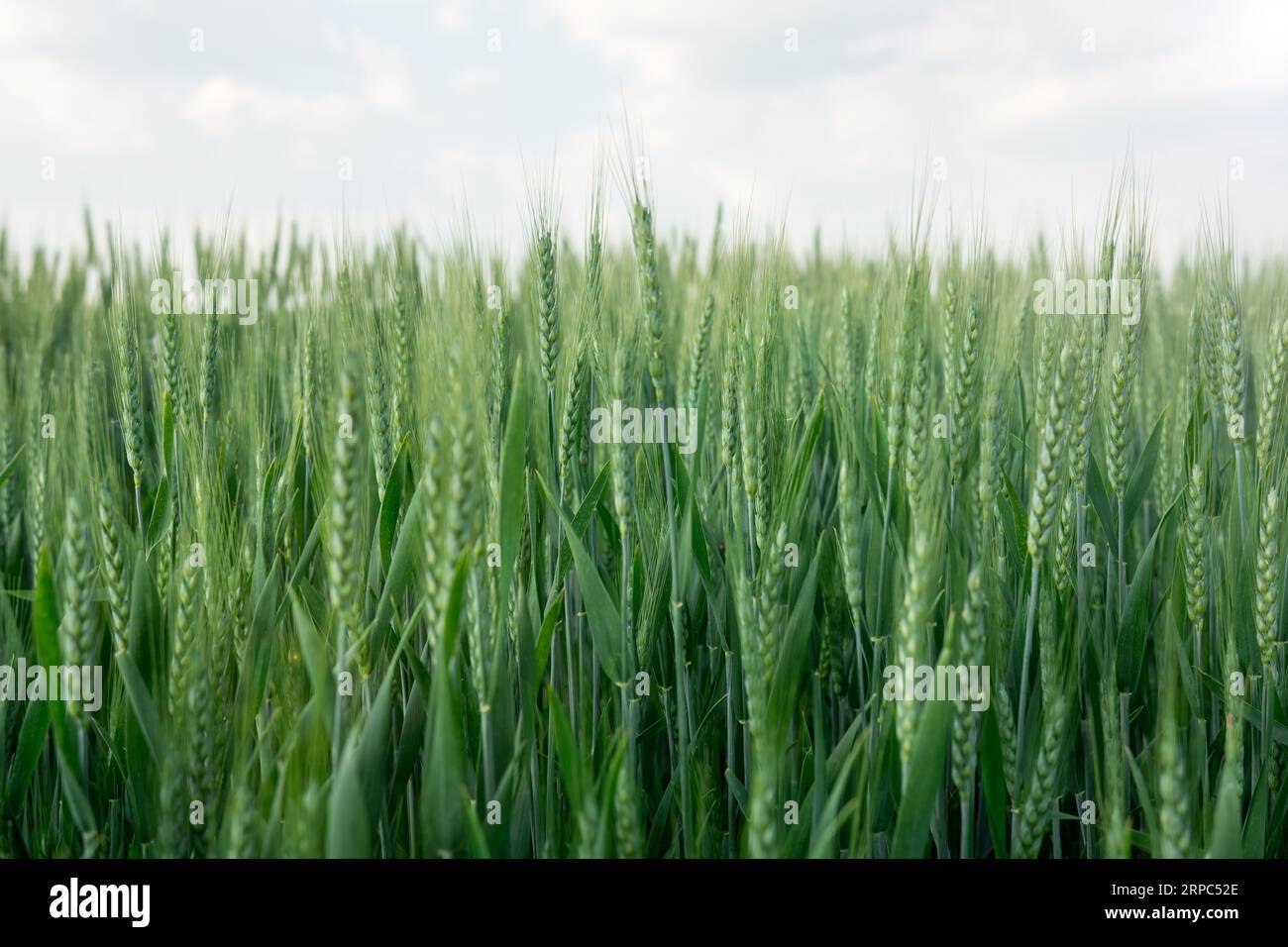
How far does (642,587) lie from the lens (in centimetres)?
165

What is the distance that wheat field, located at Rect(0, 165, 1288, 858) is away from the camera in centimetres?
116

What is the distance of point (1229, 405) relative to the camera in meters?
1.87

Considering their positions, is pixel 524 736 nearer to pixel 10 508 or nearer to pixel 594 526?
pixel 594 526

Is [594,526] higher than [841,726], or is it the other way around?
[594,526]

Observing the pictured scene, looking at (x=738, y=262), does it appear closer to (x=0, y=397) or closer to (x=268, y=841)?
(x=268, y=841)

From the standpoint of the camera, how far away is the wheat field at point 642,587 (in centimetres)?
116

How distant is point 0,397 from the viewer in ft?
6.82

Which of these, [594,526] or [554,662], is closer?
[554,662]
